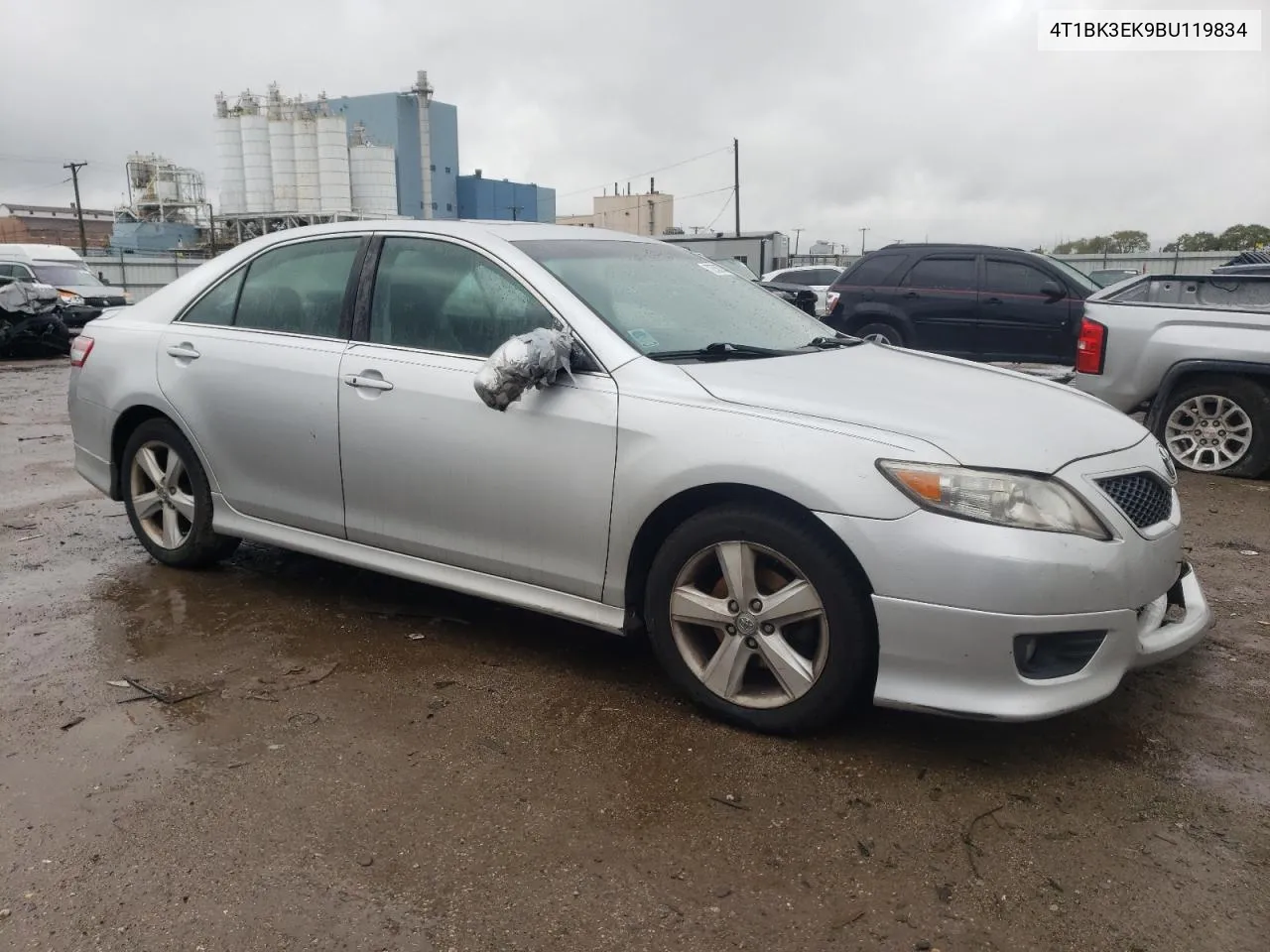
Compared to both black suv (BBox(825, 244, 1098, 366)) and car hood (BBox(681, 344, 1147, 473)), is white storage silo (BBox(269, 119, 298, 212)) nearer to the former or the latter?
black suv (BBox(825, 244, 1098, 366))

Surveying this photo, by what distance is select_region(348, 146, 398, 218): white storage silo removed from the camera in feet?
218

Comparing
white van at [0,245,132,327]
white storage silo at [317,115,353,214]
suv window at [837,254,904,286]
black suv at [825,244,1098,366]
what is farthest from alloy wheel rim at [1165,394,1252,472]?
white storage silo at [317,115,353,214]

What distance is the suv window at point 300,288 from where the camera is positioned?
4164 millimetres

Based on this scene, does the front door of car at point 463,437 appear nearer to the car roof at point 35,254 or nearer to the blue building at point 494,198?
the car roof at point 35,254

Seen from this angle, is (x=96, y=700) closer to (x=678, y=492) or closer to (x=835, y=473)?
(x=678, y=492)

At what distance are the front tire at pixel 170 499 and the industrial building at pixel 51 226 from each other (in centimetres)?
8511

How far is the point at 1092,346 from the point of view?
7465 millimetres

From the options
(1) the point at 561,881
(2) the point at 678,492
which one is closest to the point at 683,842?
(1) the point at 561,881

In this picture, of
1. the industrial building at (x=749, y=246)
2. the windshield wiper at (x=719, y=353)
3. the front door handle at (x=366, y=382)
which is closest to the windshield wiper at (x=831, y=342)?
the windshield wiper at (x=719, y=353)

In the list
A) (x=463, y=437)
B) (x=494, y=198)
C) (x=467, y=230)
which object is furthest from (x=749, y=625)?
(x=494, y=198)

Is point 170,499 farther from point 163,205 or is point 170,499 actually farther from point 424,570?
point 163,205

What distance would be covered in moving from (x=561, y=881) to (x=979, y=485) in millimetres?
1542

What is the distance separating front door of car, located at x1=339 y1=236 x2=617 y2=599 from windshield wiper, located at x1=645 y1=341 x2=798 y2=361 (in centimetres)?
24

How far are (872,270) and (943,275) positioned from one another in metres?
0.81
